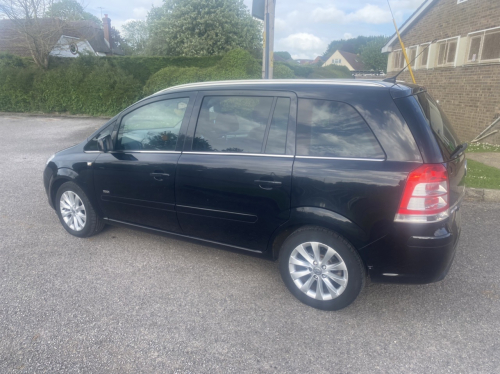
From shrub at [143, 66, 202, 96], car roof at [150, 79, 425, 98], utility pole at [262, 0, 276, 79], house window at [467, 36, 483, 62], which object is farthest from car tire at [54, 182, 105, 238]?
house window at [467, 36, 483, 62]

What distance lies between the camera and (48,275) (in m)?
3.57

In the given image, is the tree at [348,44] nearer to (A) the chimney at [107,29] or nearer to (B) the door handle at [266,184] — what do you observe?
(A) the chimney at [107,29]

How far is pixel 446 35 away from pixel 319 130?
42.8 ft

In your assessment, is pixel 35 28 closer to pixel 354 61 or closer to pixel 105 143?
pixel 105 143

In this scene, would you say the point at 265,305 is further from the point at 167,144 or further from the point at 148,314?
the point at 167,144

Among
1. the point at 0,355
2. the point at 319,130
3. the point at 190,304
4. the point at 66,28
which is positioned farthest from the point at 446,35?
the point at 66,28

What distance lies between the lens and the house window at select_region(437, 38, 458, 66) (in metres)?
12.8

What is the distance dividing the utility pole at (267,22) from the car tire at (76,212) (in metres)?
3.73

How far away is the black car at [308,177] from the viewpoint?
265 centimetres

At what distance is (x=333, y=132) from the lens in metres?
2.90

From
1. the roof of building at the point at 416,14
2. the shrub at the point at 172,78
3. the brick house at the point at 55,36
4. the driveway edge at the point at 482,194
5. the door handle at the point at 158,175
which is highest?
the roof of building at the point at 416,14

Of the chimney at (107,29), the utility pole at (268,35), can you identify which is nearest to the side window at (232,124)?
the utility pole at (268,35)

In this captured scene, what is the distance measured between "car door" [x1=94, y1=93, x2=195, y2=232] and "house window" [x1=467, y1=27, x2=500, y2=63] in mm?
10511

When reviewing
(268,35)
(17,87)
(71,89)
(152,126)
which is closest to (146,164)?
(152,126)
